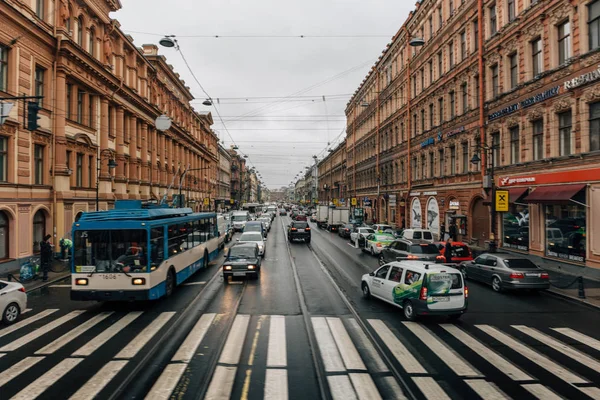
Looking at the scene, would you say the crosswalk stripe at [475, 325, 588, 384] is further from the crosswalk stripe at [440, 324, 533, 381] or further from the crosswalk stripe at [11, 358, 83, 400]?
the crosswalk stripe at [11, 358, 83, 400]

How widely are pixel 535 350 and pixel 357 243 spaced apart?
23400 mm

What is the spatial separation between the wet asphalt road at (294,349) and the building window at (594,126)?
315 inches

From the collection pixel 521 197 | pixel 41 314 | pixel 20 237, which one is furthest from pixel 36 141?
pixel 521 197

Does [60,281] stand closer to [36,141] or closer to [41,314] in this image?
[41,314]

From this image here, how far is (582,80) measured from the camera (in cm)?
1836

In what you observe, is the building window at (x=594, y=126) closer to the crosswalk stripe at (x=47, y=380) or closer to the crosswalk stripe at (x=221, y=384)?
the crosswalk stripe at (x=221, y=384)

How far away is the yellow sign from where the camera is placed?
21859 mm

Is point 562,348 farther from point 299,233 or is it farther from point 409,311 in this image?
point 299,233

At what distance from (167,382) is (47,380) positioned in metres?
2.20

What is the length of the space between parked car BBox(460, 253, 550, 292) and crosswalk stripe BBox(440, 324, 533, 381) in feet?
17.7

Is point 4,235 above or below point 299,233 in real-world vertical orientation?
above

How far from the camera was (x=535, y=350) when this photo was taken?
9.02m

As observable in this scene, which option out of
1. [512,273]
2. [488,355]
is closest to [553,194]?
[512,273]

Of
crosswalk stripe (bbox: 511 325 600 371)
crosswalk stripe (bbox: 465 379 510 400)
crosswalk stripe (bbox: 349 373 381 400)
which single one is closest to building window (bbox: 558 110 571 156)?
crosswalk stripe (bbox: 511 325 600 371)
